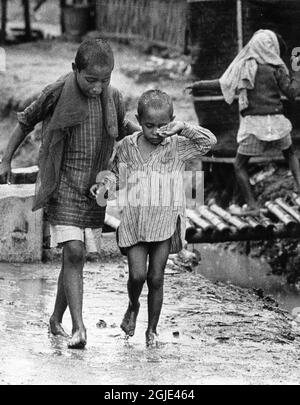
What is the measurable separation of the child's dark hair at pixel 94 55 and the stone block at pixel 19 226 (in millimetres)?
2738

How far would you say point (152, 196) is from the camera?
6715 mm

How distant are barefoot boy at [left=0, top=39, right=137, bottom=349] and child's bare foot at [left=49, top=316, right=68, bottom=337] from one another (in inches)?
11.4

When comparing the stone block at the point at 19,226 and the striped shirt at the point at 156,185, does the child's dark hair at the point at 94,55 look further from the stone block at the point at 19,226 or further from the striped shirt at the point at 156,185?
the stone block at the point at 19,226

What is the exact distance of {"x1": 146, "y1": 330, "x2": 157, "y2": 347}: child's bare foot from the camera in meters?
6.74

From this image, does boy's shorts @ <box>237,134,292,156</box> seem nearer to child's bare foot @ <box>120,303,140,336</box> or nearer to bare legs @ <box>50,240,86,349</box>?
child's bare foot @ <box>120,303,140,336</box>

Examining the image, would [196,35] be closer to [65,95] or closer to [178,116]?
[178,116]

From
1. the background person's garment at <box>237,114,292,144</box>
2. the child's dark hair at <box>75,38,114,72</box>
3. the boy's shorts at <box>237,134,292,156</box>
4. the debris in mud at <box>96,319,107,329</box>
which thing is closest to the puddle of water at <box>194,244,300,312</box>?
the boy's shorts at <box>237,134,292,156</box>

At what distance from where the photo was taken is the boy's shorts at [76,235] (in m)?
6.62

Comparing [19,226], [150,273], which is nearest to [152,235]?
[150,273]

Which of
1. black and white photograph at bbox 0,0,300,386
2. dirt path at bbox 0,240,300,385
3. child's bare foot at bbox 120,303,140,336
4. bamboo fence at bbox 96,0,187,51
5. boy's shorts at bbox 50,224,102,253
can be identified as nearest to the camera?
dirt path at bbox 0,240,300,385

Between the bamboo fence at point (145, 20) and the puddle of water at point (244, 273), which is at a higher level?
the bamboo fence at point (145, 20)

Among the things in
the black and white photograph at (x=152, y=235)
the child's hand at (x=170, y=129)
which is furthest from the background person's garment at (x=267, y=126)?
the child's hand at (x=170, y=129)

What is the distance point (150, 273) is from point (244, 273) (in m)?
5.44

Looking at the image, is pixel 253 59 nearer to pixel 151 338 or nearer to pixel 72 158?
pixel 72 158
